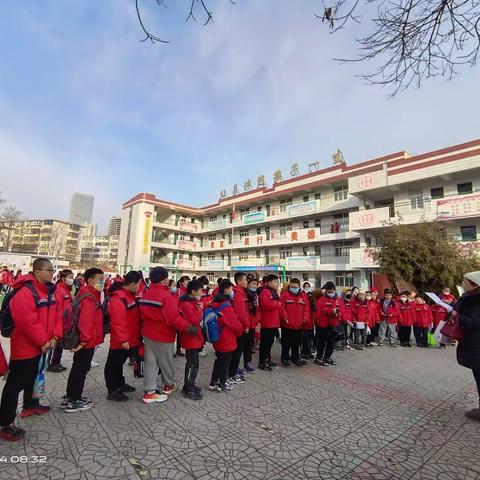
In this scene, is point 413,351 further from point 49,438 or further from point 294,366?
point 49,438

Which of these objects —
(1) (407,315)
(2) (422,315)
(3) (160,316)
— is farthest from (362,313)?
(3) (160,316)

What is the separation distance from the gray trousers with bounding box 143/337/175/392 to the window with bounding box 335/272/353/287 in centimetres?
2057

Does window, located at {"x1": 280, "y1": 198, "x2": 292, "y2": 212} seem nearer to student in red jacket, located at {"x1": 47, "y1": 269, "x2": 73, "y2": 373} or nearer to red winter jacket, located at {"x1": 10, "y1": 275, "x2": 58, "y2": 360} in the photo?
student in red jacket, located at {"x1": 47, "y1": 269, "x2": 73, "y2": 373}

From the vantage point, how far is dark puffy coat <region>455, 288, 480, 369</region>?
354 centimetres

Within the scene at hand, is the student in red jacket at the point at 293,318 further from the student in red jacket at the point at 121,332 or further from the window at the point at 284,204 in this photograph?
the window at the point at 284,204

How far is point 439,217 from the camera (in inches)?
679

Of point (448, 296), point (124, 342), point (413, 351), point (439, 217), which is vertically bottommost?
point (413, 351)

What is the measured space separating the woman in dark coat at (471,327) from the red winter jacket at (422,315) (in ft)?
18.4

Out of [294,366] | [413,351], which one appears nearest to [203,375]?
[294,366]

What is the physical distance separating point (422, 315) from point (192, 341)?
296 inches

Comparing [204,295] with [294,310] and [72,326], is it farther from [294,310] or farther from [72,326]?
[72,326]

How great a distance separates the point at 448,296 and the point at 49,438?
33.1ft

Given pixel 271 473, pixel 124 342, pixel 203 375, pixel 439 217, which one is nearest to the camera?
pixel 271 473

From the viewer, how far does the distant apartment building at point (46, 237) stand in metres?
70.4
